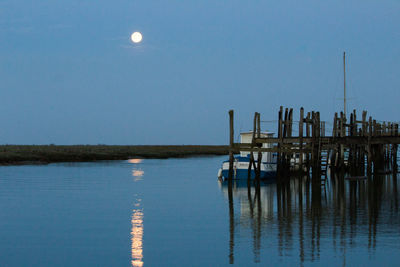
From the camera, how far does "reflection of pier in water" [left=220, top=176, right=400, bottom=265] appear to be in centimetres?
1672

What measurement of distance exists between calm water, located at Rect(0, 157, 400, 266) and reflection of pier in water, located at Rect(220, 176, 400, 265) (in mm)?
35

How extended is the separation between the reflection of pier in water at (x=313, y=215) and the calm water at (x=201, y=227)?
1.4 inches

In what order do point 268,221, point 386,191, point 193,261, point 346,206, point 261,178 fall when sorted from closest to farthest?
point 193,261 → point 268,221 → point 346,206 → point 386,191 → point 261,178

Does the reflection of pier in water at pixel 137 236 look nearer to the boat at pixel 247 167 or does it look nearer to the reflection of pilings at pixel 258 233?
the reflection of pilings at pixel 258 233

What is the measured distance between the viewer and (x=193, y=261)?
593 inches

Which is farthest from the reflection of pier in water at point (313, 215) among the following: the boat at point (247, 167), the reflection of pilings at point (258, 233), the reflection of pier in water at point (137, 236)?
the boat at point (247, 167)

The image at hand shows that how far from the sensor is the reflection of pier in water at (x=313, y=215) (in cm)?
1672

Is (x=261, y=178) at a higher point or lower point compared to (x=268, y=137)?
lower

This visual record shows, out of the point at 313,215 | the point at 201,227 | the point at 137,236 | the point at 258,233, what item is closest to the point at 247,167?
the point at 313,215

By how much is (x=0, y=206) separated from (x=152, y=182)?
17326mm

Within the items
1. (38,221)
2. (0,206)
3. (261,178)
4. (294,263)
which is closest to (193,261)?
(294,263)

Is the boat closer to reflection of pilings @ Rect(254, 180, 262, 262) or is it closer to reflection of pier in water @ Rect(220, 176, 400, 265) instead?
reflection of pier in water @ Rect(220, 176, 400, 265)

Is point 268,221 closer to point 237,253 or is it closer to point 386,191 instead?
point 237,253

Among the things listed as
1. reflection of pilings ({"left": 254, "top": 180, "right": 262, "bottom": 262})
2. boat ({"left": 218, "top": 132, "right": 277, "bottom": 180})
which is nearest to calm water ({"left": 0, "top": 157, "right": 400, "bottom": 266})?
reflection of pilings ({"left": 254, "top": 180, "right": 262, "bottom": 262})
